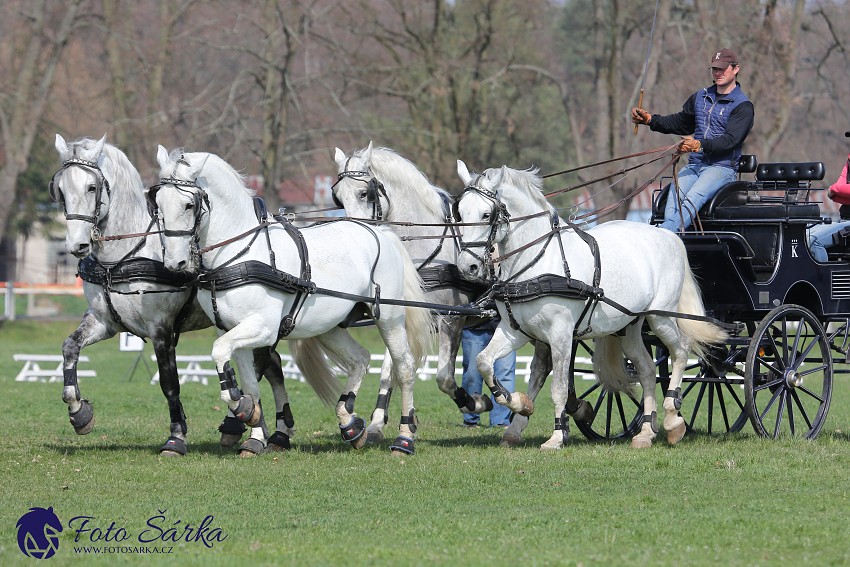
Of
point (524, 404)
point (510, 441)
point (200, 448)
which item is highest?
point (524, 404)

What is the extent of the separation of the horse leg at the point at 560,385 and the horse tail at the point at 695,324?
1.08 metres

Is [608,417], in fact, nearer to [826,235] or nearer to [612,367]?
[612,367]

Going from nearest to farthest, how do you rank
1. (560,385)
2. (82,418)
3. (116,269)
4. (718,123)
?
(116,269) → (82,418) → (560,385) → (718,123)

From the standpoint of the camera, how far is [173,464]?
8672 millimetres

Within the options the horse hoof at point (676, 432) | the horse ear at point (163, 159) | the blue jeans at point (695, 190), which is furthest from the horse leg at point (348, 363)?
the blue jeans at point (695, 190)

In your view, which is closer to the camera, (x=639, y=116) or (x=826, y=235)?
(x=639, y=116)

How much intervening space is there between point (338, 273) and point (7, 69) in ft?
76.1

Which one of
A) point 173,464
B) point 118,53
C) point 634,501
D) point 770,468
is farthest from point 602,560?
point 118,53

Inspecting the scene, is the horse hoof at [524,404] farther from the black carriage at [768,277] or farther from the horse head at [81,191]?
the horse head at [81,191]

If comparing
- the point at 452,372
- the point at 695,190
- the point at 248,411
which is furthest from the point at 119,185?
the point at 695,190

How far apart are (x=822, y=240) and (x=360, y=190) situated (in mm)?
3909

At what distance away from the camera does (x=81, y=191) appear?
8609 millimetres

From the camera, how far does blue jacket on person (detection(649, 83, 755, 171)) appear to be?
9.80m

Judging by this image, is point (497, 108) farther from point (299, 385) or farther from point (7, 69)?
point (299, 385)
